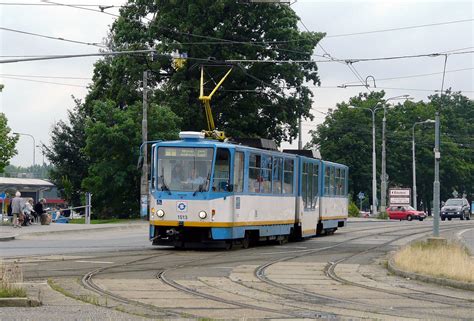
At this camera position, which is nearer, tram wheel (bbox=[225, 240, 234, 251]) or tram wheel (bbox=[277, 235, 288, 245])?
tram wheel (bbox=[225, 240, 234, 251])

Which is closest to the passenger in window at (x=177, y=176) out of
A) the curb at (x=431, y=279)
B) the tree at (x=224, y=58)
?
the curb at (x=431, y=279)

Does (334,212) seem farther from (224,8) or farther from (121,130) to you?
(224,8)

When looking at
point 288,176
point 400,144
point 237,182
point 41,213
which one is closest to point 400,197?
point 400,144

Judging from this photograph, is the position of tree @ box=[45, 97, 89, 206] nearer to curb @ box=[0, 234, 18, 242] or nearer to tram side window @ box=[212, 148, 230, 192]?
curb @ box=[0, 234, 18, 242]

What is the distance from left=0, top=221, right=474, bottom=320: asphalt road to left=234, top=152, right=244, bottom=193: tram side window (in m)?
1.81

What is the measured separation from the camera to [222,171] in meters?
25.7

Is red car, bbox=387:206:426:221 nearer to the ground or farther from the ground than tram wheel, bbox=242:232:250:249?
farther from the ground

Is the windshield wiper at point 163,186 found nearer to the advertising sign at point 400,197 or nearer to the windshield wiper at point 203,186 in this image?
Answer: the windshield wiper at point 203,186

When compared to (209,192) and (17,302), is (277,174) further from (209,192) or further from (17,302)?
(17,302)

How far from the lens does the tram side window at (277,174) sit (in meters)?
29.4

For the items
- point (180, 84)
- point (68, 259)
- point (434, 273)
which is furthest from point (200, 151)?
point (180, 84)

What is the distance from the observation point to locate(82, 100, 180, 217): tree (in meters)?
51.8

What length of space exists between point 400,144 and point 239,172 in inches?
3185

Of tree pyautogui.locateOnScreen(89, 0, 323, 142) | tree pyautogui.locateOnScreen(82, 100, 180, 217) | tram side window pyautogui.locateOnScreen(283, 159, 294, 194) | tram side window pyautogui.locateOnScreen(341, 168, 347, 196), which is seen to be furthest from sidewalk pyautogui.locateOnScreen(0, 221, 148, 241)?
tree pyautogui.locateOnScreen(89, 0, 323, 142)
